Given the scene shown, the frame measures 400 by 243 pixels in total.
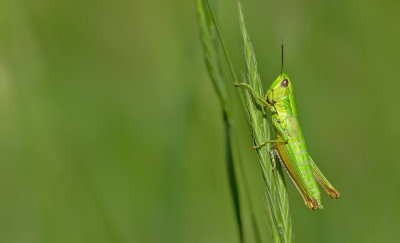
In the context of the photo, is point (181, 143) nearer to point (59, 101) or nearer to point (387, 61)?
point (59, 101)

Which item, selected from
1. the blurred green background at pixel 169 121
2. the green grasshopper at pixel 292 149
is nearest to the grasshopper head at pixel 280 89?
the green grasshopper at pixel 292 149

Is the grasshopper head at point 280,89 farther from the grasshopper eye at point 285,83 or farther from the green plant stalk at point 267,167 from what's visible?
the green plant stalk at point 267,167

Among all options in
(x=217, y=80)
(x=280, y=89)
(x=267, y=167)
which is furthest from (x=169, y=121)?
(x=217, y=80)

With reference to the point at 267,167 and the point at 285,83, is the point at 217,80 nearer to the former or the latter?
the point at 267,167

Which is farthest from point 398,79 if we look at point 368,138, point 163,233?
point 163,233

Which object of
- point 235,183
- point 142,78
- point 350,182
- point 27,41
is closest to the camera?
point 235,183

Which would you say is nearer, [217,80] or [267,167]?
[217,80]

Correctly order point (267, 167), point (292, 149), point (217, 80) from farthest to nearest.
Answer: point (292, 149) < point (267, 167) < point (217, 80)
